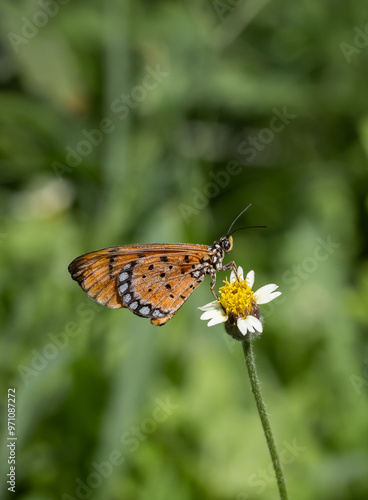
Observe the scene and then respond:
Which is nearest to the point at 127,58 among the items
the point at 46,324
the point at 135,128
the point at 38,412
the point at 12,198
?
the point at 135,128

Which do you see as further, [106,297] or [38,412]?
[38,412]

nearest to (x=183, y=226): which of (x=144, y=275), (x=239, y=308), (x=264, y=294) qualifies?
(x=144, y=275)

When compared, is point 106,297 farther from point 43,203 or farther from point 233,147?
point 233,147

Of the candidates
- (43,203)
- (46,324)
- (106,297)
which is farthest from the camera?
(43,203)

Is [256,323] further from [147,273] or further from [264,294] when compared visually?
[147,273]

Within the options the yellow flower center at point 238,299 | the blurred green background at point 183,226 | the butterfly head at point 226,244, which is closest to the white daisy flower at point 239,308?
the yellow flower center at point 238,299

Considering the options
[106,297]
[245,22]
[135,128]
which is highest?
[245,22]

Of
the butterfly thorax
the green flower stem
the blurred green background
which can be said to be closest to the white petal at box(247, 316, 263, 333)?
the green flower stem

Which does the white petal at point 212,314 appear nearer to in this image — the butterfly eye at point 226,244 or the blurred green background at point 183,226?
the butterfly eye at point 226,244

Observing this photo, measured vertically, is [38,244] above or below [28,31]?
below
